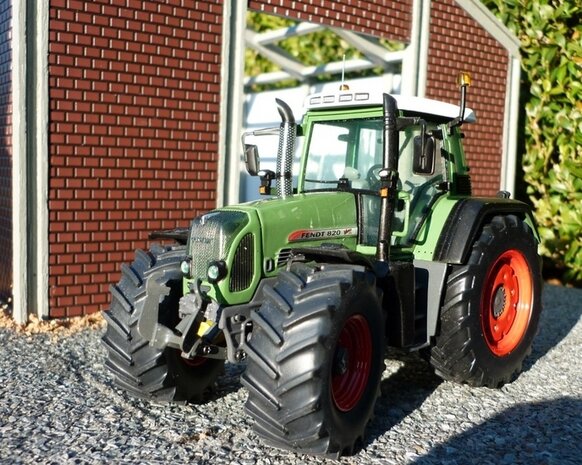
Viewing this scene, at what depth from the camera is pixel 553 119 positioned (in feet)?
31.0

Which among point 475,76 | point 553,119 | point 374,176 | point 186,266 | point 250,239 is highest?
point 475,76

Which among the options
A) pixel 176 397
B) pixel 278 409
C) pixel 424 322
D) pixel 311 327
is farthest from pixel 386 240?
pixel 176 397

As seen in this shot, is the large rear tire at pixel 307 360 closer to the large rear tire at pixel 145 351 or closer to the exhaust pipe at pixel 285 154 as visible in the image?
the large rear tire at pixel 145 351

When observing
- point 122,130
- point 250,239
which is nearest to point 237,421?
point 250,239

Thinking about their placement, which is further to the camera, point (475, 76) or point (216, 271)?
point (475, 76)

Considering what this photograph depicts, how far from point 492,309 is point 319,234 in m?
1.62

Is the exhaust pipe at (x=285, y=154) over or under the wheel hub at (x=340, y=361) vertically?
over

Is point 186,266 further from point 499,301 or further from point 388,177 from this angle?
point 499,301

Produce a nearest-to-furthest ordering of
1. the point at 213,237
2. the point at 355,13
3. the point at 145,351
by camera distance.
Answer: the point at 213,237 → the point at 145,351 → the point at 355,13

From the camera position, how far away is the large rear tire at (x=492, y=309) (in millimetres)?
4738

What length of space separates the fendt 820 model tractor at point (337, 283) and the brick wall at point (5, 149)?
261cm

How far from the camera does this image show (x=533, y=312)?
213 inches

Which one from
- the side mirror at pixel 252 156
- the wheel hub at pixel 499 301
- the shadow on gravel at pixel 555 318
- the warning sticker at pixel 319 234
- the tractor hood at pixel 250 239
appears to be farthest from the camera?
the shadow on gravel at pixel 555 318

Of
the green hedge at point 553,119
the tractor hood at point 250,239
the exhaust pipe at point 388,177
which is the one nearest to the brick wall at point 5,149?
the tractor hood at point 250,239
